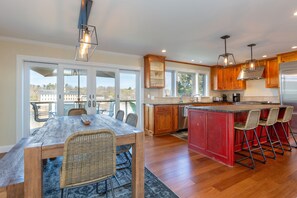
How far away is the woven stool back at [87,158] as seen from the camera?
1232 millimetres

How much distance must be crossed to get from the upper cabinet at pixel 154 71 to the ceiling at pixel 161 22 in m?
0.86

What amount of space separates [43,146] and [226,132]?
8.35 feet

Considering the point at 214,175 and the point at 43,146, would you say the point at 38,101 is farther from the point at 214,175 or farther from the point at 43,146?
the point at 214,175

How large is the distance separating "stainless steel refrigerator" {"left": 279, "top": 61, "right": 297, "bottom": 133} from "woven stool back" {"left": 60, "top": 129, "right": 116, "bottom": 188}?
5237mm

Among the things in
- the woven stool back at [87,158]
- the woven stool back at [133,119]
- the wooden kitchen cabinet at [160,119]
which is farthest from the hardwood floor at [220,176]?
the wooden kitchen cabinet at [160,119]

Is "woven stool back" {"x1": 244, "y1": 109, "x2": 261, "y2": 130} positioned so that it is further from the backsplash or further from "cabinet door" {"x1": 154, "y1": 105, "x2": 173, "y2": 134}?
the backsplash

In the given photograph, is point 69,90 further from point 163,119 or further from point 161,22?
point 161,22

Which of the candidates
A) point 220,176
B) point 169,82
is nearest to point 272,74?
point 169,82

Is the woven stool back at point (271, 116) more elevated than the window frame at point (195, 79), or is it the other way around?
the window frame at point (195, 79)

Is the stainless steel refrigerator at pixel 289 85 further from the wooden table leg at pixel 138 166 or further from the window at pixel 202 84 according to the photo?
the wooden table leg at pixel 138 166

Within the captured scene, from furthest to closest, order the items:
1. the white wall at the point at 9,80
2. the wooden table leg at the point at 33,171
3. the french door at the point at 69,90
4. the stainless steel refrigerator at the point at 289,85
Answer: the stainless steel refrigerator at the point at 289,85
the french door at the point at 69,90
the white wall at the point at 9,80
the wooden table leg at the point at 33,171

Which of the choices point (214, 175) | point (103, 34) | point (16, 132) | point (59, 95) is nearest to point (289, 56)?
point (214, 175)

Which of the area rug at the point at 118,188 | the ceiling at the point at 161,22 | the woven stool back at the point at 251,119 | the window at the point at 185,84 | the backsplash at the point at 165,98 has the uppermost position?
the ceiling at the point at 161,22

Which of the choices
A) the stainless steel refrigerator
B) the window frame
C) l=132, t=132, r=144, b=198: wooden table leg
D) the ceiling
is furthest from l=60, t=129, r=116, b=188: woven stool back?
the stainless steel refrigerator
